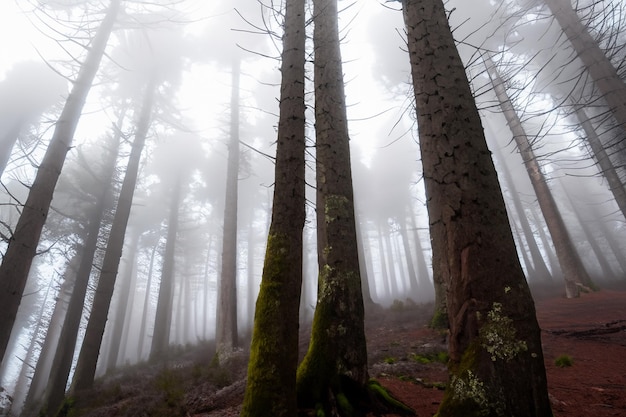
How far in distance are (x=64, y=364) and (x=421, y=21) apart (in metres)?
12.7

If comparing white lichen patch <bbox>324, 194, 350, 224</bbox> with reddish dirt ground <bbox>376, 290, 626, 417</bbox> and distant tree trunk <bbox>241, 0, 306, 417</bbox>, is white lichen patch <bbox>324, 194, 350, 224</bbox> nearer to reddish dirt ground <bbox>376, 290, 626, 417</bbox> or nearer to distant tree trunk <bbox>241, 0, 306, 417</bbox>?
distant tree trunk <bbox>241, 0, 306, 417</bbox>

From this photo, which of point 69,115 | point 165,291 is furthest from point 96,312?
point 165,291

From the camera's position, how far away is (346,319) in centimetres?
336

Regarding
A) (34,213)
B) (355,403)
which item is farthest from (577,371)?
(34,213)

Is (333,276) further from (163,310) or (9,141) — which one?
(9,141)

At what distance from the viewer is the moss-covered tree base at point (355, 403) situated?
9.31 ft

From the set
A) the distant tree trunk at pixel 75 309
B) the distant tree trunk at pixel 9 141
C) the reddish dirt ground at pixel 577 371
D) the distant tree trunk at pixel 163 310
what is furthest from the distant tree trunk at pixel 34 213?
the distant tree trunk at pixel 9 141

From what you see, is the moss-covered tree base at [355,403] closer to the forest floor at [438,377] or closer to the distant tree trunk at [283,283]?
the forest floor at [438,377]

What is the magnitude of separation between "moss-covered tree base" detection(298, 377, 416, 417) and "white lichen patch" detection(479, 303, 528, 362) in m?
1.61

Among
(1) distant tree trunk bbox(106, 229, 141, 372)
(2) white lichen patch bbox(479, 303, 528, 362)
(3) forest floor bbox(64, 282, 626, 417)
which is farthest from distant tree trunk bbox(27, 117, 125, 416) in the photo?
(2) white lichen patch bbox(479, 303, 528, 362)

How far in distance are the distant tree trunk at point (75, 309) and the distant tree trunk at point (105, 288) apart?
1.57 ft

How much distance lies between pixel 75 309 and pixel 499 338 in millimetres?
13320

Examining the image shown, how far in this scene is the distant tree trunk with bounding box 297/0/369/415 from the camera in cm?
307

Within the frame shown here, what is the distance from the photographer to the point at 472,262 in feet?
6.84
